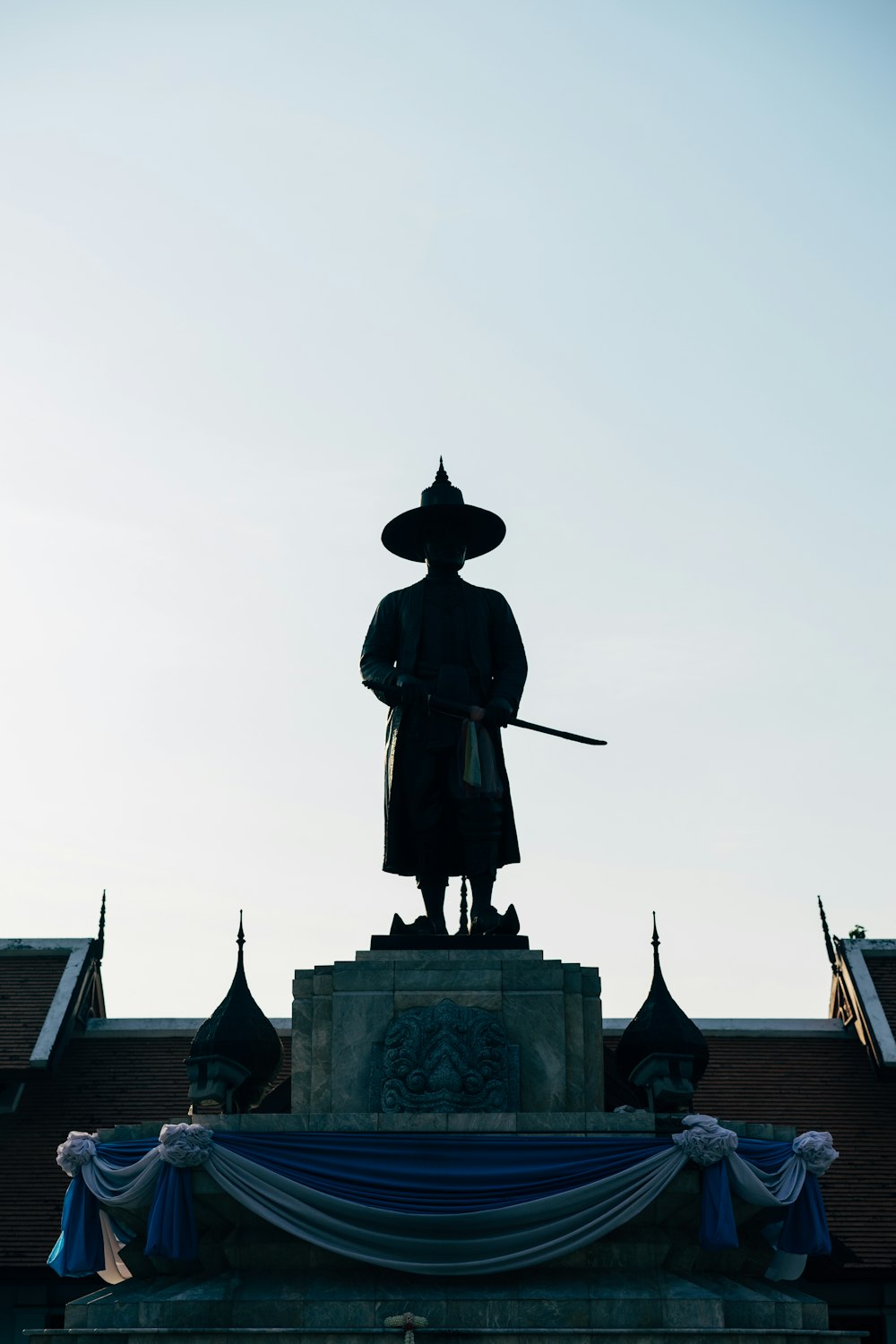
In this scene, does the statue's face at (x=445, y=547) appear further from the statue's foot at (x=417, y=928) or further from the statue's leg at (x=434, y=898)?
the statue's foot at (x=417, y=928)

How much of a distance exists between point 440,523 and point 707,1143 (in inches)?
305

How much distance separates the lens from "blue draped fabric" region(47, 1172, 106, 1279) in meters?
14.7

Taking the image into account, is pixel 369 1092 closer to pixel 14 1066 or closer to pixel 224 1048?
pixel 224 1048

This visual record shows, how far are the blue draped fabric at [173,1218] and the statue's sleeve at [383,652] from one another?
573cm

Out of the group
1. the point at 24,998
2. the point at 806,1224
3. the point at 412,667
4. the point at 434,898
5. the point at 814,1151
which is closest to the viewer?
the point at 806,1224

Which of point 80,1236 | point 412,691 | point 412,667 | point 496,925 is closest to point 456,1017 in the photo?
point 496,925

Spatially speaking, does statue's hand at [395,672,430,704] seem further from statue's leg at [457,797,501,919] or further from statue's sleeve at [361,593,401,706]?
statue's leg at [457,797,501,919]

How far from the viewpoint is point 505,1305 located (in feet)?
45.5

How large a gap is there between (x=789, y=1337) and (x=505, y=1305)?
2412 millimetres

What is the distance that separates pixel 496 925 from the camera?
55.6ft

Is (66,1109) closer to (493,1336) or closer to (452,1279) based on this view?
(452,1279)

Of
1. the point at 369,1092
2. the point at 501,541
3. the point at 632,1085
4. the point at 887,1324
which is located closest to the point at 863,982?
the point at 887,1324

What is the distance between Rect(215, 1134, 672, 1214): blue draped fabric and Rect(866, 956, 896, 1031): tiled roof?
16.1 metres

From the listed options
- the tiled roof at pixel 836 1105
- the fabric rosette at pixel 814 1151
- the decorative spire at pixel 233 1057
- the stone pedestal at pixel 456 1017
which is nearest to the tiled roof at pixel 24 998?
the decorative spire at pixel 233 1057
